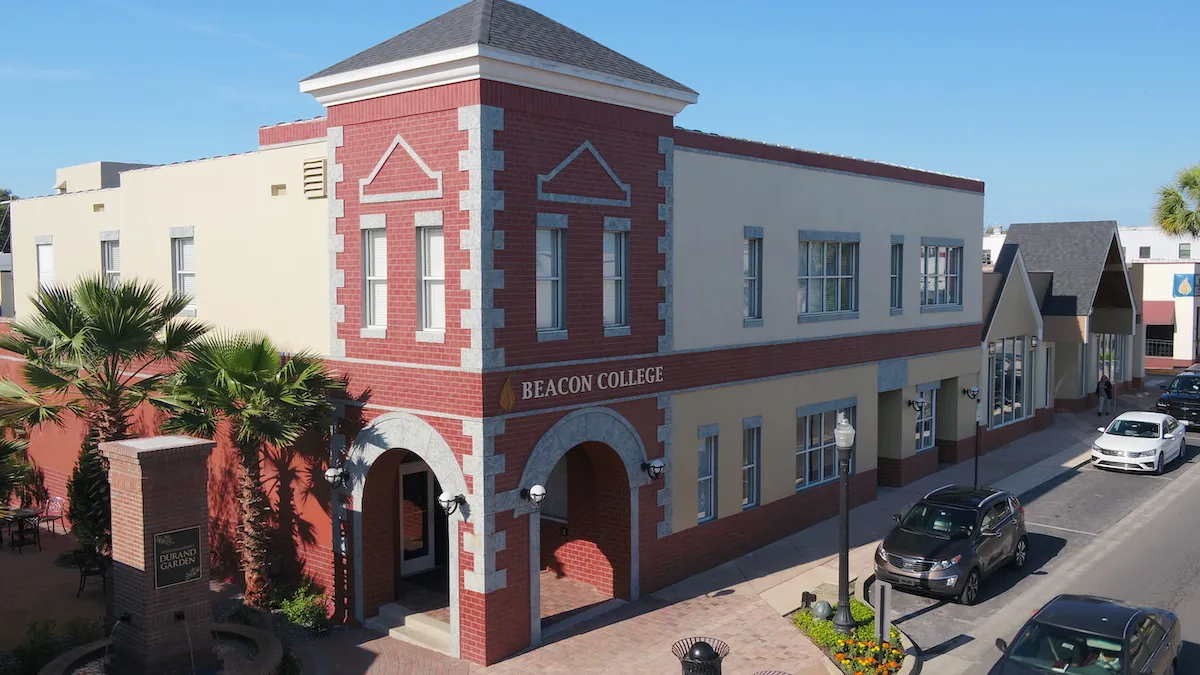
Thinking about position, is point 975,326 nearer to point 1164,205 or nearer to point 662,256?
point 662,256

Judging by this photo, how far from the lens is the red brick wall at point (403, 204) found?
14273mm

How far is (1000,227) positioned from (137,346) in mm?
107000

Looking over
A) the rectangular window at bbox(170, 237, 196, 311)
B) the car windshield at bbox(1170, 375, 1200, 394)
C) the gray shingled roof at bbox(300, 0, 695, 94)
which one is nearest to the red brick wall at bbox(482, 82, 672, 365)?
the gray shingled roof at bbox(300, 0, 695, 94)

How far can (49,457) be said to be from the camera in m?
23.6

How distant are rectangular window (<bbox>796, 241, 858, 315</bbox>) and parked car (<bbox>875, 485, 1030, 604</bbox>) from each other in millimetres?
5223

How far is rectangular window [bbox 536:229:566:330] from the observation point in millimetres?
15156

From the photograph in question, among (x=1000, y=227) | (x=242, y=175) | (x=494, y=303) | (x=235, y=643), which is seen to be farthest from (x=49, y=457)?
(x=1000, y=227)

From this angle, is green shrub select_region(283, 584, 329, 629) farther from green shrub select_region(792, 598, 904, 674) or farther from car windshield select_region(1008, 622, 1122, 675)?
car windshield select_region(1008, 622, 1122, 675)

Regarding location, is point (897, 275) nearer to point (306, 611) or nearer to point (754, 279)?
point (754, 279)

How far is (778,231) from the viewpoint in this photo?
20.5 metres

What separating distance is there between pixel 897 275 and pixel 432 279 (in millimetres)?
14306

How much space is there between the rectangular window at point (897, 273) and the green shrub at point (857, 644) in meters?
10.8

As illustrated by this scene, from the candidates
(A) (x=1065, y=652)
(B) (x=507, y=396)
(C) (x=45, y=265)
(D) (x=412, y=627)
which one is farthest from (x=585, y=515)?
(C) (x=45, y=265)

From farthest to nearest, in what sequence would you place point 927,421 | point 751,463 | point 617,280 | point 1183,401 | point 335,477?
point 1183,401
point 927,421
point 751,463
point 617,280
point 335,477
